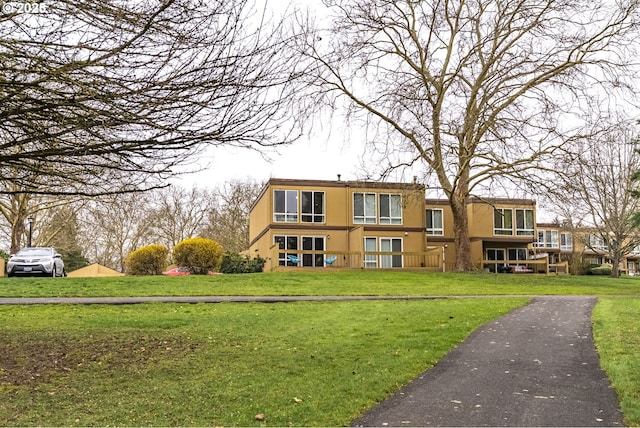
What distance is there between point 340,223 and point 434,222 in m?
8.11

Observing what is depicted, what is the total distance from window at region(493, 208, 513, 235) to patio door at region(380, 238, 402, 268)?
878cm

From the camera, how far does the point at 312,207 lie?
121 ft

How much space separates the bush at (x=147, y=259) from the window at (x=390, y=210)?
1359cm

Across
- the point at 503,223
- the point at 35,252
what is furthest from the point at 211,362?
the point at 503,223

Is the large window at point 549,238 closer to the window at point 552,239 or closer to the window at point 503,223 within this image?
the window at point 552,239

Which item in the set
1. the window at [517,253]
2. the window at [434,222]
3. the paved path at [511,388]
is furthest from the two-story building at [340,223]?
the paved path at [511,388]

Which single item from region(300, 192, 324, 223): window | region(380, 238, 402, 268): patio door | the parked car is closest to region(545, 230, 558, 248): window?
region(380, 238, 402, 268): patio door

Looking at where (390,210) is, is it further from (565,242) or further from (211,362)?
(565,242)

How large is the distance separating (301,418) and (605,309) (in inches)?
471

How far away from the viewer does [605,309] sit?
1579cm

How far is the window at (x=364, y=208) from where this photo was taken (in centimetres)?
3766

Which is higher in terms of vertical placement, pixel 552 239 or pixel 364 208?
pixel 364 208

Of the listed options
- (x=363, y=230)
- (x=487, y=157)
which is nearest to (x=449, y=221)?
(x=363, y=230)

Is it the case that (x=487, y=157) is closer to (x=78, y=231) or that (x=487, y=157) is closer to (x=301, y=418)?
(x=301, y=418)
